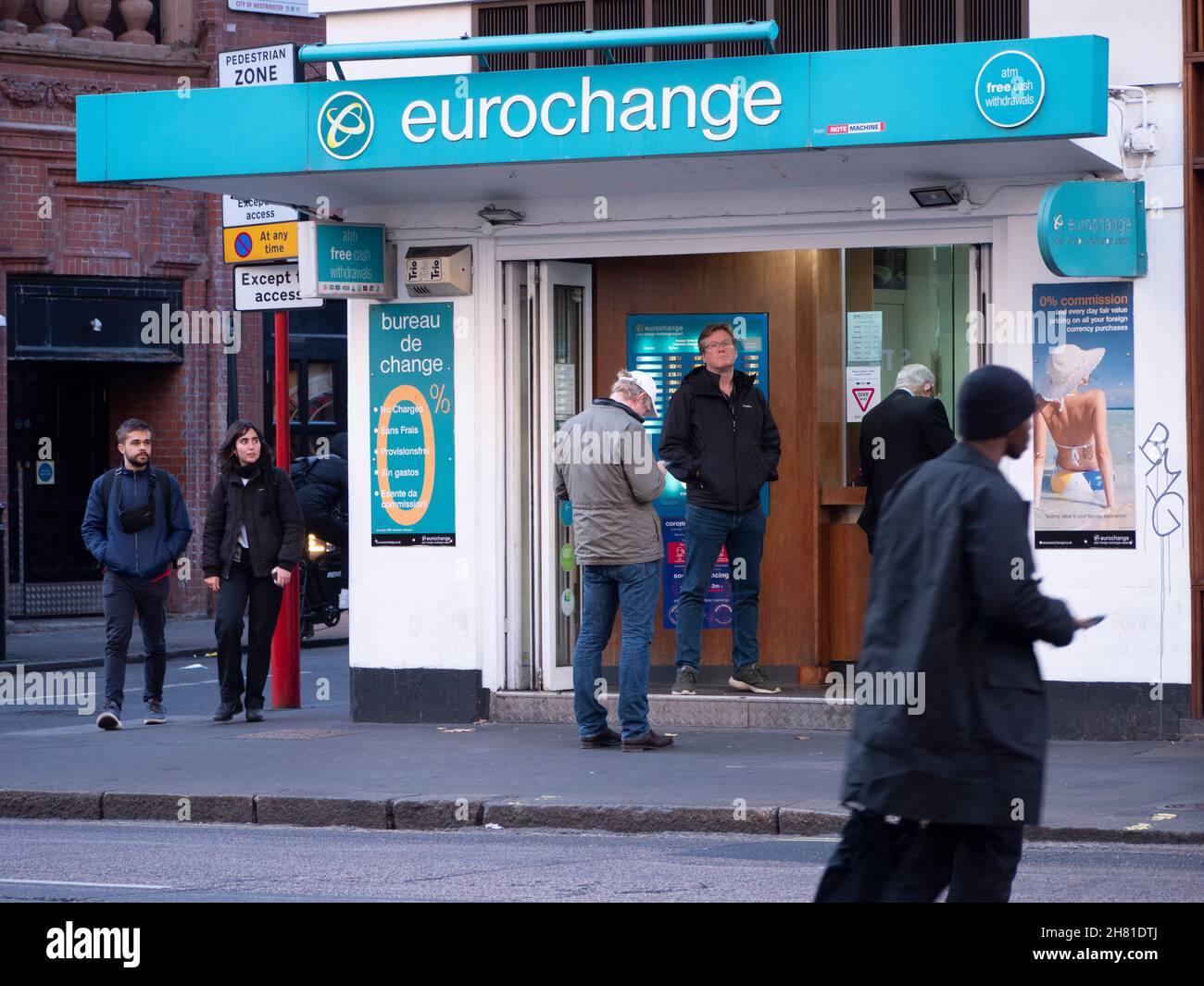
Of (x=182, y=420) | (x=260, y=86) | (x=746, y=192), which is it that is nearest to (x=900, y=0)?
(x=746, y=192)

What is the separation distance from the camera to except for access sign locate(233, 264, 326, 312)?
1377 cm

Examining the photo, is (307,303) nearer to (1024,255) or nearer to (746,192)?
(746,192)

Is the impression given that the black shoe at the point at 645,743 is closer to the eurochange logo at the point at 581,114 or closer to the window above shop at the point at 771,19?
the eurochange logo at the point at 581,114

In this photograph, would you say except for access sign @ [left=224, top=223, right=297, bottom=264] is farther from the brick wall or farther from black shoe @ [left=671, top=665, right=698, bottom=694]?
the brick wall

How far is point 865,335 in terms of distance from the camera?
12812mm

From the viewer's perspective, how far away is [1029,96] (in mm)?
9938

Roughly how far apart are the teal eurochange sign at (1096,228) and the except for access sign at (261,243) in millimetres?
5548

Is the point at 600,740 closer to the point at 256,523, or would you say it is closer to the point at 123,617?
the point at 256,523

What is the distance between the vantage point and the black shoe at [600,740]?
11281mm

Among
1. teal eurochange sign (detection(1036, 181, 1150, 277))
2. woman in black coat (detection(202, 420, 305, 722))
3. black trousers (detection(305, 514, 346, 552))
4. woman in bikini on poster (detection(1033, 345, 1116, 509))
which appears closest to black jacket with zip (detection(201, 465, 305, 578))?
woman in black coat (detection(202, 420, 305, 722))

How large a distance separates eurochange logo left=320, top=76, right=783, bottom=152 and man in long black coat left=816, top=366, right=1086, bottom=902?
5555 millimetres
